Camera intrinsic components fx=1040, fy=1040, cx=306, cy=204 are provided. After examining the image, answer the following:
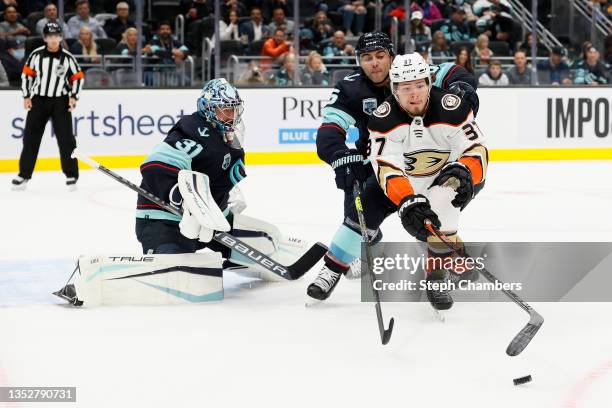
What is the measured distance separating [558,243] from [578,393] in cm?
234

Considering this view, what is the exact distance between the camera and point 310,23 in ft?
33.5

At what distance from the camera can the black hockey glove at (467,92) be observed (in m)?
3.79

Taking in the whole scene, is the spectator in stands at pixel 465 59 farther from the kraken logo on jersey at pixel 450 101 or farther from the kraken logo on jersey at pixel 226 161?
the kraken logo on jersey at pixel 450 101

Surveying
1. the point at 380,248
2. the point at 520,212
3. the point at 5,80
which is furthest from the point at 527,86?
the point at 380,248

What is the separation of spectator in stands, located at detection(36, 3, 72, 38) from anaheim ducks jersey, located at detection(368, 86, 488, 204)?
5.97 meters

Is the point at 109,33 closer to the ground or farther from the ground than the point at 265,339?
farther from the ground

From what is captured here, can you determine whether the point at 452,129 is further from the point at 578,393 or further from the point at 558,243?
the point at 558,243

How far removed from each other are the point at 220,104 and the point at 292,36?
5.91m

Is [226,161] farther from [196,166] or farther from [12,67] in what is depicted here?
[12,67]

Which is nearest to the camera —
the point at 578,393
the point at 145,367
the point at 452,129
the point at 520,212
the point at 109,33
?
the point at 578,393

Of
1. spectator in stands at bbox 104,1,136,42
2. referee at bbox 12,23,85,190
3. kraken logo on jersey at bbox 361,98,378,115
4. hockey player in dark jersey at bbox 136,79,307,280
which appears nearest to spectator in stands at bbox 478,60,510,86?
spectator in stands at bbox 104,1,136,42

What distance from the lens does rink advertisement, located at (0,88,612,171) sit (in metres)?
8.52

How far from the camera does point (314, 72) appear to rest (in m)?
9.30

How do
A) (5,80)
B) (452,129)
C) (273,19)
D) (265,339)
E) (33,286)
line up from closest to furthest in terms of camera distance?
(265,339) → (452,129) → (33,286) → (5,80) → (273,19)
